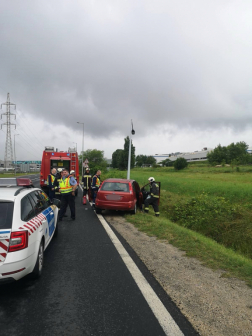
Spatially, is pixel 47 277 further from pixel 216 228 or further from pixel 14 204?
pixel 216 228

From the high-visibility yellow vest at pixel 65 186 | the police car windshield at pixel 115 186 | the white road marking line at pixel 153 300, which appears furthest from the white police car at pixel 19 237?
the police car windshield at pixel 115 186

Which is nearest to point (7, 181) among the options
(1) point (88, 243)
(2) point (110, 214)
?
(2) point (110, 214)

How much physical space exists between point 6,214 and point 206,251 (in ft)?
13.3

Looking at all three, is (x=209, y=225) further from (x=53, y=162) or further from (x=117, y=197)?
(x=53, y=162)

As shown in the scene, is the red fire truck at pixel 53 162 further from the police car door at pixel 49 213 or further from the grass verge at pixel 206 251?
the police car door at pixel 49 213

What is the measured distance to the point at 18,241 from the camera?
12.1 ft

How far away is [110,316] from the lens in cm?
316

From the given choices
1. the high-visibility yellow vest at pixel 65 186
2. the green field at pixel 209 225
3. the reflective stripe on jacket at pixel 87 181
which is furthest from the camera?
the reflective stripe on jacket at pixel 87 181

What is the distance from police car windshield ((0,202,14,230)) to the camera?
3.76 metres

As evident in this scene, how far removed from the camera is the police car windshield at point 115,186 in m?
10.4

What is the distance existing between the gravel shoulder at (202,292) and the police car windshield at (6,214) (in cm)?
242

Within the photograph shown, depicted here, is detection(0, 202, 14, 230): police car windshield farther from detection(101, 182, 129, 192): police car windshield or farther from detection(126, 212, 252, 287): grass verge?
detection(101, 182, 129, 192): police car windshield

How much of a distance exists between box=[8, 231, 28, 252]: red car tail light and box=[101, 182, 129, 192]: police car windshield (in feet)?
22.0

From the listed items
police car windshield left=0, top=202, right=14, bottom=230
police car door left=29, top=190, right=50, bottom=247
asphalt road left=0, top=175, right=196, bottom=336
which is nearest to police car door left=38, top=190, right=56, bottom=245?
police car door left=29, top=190, right=50, bottom=247
